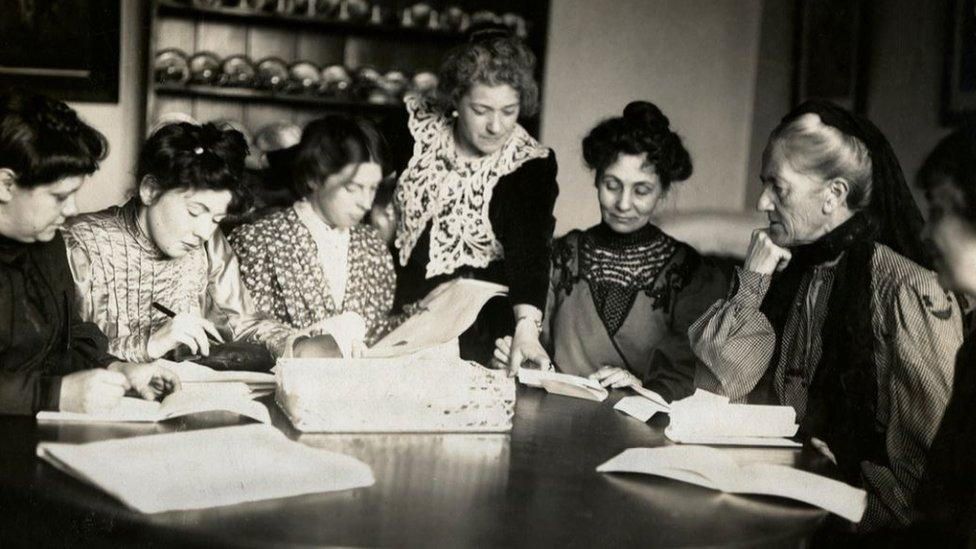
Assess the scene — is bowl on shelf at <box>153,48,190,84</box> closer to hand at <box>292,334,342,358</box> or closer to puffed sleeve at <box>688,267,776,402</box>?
hand at <box>292,334,342,358</box>

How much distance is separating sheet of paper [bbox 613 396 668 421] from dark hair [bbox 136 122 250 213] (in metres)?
0.91

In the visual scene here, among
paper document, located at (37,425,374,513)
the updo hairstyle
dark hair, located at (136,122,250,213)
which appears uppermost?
the updo hairstyle

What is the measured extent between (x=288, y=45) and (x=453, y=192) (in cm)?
196

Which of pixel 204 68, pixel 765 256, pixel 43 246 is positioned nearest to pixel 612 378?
pixel 765 256

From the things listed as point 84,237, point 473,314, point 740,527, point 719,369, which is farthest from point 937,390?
point 84,237

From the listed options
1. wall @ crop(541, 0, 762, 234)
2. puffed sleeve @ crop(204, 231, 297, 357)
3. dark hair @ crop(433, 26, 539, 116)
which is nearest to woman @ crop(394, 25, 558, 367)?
dark hair @ crop(433, 26, 539, 116)

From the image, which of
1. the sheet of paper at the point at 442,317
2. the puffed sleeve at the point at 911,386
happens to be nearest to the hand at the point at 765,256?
the puffed sleeve at the point at 911,386

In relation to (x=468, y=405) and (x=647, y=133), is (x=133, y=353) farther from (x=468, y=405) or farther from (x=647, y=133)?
(x=647, y=133)

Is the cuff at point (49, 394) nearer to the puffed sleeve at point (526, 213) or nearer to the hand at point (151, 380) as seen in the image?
the hand at point (151, 380)

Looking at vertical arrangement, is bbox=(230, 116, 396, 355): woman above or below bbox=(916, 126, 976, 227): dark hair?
below

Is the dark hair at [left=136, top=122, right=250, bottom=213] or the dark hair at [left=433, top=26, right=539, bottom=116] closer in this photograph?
the dark hair at [left=136, top=122, right=250, bottom=213]

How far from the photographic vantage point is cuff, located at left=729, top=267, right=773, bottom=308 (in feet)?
6.35

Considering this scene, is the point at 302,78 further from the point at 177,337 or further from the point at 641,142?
the point at 177,337

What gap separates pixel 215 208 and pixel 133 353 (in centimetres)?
34
